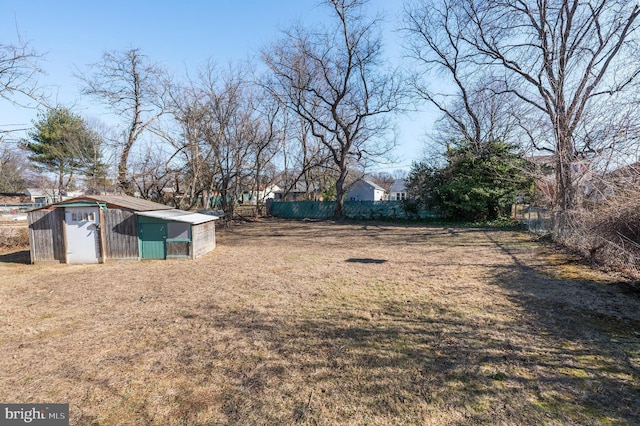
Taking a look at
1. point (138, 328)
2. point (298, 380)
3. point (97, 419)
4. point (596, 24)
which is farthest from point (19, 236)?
point (596, 24)

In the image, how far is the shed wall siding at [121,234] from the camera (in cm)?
895

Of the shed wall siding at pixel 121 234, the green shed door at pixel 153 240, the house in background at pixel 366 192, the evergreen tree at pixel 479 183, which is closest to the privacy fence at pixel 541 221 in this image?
the evergreen tree at pixel 479 183

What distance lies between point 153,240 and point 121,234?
0.93m

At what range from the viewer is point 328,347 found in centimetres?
371

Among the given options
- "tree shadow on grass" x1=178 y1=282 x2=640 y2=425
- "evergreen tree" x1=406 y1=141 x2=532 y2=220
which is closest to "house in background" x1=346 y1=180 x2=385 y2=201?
"evergreen tree" x1=406 y1=141 x2=532 y2=220

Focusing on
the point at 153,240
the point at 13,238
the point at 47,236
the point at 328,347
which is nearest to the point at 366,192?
the point at 153,240

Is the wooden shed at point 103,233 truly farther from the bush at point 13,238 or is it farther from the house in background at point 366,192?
the house in background at point 366,192

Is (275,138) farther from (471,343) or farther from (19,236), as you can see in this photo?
(471,343)

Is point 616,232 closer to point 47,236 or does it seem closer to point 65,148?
point 47,236

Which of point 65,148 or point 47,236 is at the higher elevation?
point 65,148

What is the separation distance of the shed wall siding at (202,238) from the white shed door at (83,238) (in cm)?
279

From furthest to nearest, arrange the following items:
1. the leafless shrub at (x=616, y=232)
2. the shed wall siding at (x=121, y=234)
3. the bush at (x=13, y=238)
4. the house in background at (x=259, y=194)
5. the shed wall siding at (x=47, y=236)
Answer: the house in background at (x=259, y=194) → the bush at (x=13, y=238) → the shed wall siding at (x=121, y=234) → the shed wall siding at (x=47, y=236) → the leafless shrub at (x=616, y=232)

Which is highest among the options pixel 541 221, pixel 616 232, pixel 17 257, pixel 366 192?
pixel 366 192

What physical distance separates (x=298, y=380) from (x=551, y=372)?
271 centimetres
